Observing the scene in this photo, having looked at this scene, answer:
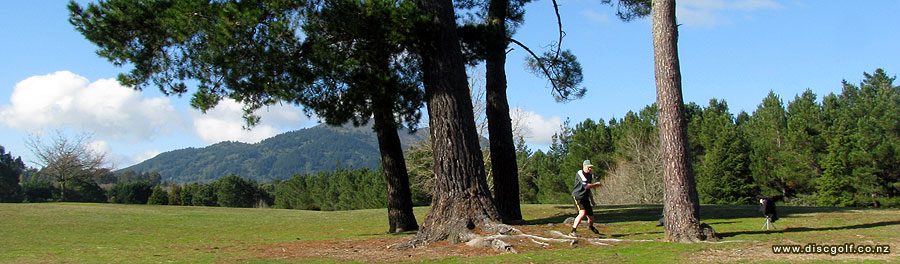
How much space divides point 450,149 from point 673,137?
368 cm

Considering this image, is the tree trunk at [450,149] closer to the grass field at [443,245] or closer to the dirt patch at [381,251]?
the dirt patch at [381,251]

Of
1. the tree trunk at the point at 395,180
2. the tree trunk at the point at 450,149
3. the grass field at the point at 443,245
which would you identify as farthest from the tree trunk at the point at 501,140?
the tree trunk at the point at 450,149

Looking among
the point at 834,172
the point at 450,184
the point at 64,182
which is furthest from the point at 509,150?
the point at 64,182

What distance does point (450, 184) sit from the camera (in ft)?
35.1

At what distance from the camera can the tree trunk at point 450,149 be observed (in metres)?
10.4

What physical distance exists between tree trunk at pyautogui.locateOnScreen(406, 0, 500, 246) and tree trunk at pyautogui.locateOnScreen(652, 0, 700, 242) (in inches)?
111

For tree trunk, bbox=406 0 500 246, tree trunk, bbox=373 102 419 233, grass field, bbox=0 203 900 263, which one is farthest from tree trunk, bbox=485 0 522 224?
tree trunk, bbox=406 0 500 246

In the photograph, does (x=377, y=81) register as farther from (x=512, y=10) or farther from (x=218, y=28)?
(x=512, y=10)

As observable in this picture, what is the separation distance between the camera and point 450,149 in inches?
423

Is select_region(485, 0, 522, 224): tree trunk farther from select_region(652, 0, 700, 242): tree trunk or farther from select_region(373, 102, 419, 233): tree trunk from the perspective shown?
select_region(652, 0, 700, 242): tree trunk

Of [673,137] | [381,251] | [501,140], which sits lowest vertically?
[381,251]

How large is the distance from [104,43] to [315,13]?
14.2ft
